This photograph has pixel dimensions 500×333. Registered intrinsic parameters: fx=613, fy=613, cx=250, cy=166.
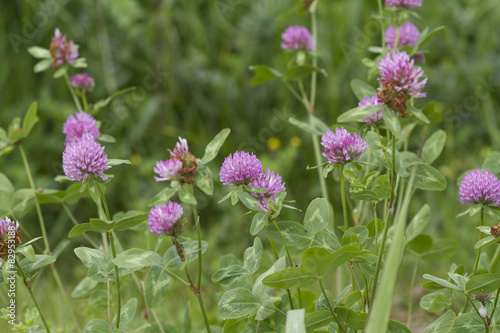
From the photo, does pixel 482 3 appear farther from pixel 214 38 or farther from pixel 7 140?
pixel 7 140

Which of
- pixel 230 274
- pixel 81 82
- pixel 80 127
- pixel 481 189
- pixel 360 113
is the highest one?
pixel 81 82

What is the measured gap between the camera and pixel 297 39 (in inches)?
62.2

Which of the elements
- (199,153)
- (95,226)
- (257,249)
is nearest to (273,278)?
(257,249)

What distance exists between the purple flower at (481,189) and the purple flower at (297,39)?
0.68m

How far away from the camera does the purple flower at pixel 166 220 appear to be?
0.96 metres

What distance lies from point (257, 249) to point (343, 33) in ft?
7.81

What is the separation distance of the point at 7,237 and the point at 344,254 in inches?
20.9

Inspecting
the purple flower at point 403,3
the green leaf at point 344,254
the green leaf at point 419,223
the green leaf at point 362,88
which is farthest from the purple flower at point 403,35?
the green leaf at point 344,254

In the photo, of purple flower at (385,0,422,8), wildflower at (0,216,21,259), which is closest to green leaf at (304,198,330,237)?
wildflower at (0,216,21,259)

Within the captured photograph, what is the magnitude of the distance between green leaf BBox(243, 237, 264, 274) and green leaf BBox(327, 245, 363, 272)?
18 cm

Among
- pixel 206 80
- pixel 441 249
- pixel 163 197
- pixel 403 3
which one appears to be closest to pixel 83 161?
pixel 163 197

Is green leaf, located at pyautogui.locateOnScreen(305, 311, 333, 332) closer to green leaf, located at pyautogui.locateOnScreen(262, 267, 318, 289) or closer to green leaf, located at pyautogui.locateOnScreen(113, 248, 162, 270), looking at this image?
green leaf, located at pyautogui.locateOnScreen(262, 267, 318, 289)

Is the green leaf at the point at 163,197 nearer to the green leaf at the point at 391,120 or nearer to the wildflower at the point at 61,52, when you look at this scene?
the green leaf at the point at 391,120

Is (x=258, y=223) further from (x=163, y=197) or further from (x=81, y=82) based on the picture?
(x=81, y=82)
